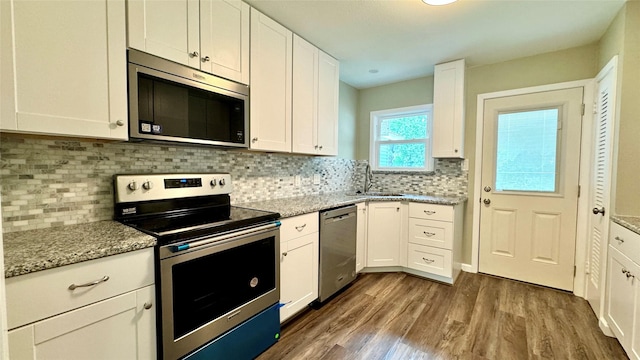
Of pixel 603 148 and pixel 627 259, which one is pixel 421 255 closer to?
pixel 627 259

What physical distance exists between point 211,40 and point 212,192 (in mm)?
989

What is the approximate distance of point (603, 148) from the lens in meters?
2.19

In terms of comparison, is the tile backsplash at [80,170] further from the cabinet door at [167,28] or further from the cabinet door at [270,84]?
the cabinet door at [167,28]

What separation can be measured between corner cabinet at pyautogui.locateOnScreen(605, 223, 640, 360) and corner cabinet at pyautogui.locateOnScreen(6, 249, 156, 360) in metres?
2.48

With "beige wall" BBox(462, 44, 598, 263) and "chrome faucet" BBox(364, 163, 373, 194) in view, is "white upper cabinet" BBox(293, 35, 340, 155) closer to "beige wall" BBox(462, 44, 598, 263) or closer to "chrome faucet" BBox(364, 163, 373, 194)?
"chrome faucet" BBox(364, 163, 373, 194)

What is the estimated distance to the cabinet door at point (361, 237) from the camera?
110 inches

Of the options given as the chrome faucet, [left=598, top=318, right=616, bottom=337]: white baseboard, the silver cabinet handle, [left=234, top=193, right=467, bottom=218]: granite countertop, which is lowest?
[left=598, top=318, right=616, bottom=337]: white baseboard

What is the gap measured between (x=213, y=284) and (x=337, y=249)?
4.05 feet

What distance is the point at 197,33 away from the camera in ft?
5.39

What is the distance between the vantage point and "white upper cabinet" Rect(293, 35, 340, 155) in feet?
7.88

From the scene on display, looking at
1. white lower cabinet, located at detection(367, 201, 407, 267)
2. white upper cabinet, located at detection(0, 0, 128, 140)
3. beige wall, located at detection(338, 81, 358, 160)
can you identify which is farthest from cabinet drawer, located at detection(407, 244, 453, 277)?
white upper cabinet, located at detection(0, 0, 128, 140)

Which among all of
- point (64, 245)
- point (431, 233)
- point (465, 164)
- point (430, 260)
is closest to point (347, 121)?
point (465, 164)

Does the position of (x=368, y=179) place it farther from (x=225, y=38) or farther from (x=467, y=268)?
(x=225, y=38)

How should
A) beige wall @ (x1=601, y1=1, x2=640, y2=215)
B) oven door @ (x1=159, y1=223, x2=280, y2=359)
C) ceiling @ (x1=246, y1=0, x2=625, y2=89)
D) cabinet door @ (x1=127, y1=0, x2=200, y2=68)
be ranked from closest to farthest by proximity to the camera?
oven door @ (x1=159, y1=223, x2=280, y2=359)
cabinet door @ (x1=127, y1=0, x2=200, y2=68)
beige wall @ (x1=601, y1=1, x2=640, y2=215)
ceiling @ (x1=246, y1=0, x2=625, y2=89)
